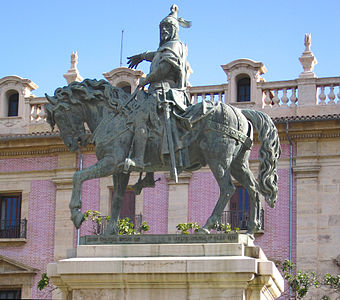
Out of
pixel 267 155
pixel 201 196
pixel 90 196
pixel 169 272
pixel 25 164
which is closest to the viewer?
pixel 169 272

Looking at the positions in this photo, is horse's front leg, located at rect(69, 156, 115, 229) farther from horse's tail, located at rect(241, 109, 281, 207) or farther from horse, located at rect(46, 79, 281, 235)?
horse's tail, located at rect(241, 109, 281, 207)

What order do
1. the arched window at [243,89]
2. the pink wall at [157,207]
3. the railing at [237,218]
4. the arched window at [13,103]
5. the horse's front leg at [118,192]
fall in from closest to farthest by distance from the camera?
the horse's front leg at [118,192] → the railing at [237,218] → the pink wall at [157,207] → the arched window at [243,89] → the arched window at [13,103]

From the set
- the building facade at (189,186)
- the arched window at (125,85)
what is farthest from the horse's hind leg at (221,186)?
the arched window at (125,85)

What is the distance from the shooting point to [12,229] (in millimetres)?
33281

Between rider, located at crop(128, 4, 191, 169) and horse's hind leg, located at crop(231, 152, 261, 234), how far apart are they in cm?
102

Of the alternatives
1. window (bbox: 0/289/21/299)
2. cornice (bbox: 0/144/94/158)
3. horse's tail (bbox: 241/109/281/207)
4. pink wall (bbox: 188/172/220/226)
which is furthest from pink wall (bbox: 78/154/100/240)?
horse's tail (bbox: 241/109/281/207)

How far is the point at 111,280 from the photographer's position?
1330 cm

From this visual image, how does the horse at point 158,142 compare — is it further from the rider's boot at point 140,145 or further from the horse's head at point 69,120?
the rider's boot at point 140,145

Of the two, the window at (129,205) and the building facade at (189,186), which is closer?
the building facade at (189,186)

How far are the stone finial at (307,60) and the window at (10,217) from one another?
924 cm

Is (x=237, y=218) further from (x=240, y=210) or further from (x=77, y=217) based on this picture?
(x=77, y=217)

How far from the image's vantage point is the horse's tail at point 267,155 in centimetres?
1449

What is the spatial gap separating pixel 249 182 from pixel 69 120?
8.29 feet

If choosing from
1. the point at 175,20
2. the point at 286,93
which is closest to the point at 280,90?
the point at 286,93
